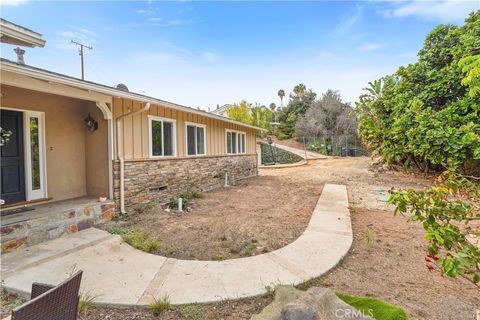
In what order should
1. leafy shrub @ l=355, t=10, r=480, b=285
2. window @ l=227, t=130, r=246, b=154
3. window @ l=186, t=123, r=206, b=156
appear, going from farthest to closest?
1. window @ l=227, t=130, r=246, b=154
2. leafy shrub @ l=355, t=10, r=480, b=285
3. window @ l=186, t=123, r=206, b=156

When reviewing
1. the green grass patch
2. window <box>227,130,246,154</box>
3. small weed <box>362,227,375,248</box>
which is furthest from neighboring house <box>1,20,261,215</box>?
small weed <box>362,227,375,248</box>

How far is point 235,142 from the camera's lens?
41.1ft

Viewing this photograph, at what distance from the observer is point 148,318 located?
7.73 feet

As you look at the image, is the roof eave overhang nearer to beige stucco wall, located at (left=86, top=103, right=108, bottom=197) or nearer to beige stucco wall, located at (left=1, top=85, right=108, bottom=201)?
beige stucco wall, located at (left=1, top=85, right=108, bottom=201)

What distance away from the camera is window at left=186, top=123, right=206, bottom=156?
866 centimetres

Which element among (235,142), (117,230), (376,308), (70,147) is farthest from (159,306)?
(235,142)

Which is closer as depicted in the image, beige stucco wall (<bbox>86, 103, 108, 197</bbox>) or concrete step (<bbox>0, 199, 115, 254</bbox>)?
concrete step (<bbox>0, 199, 115, 254</bbox>)

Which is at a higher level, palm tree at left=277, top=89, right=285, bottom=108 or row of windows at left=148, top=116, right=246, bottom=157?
palm tree at left=277, top=89, right=285, bottom=108

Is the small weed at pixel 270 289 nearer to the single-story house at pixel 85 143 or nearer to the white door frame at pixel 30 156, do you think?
the single-story house at pixel 85 143

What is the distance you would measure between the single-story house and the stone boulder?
172 inches

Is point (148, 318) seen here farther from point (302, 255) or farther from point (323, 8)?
point (323, 8)

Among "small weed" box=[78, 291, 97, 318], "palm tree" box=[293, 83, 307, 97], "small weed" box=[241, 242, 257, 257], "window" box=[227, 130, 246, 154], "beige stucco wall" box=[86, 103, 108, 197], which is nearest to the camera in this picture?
"small weed" box=[78, 291, 97, 318]

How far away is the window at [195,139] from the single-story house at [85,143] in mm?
302

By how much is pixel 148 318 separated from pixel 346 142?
95.6 feet
